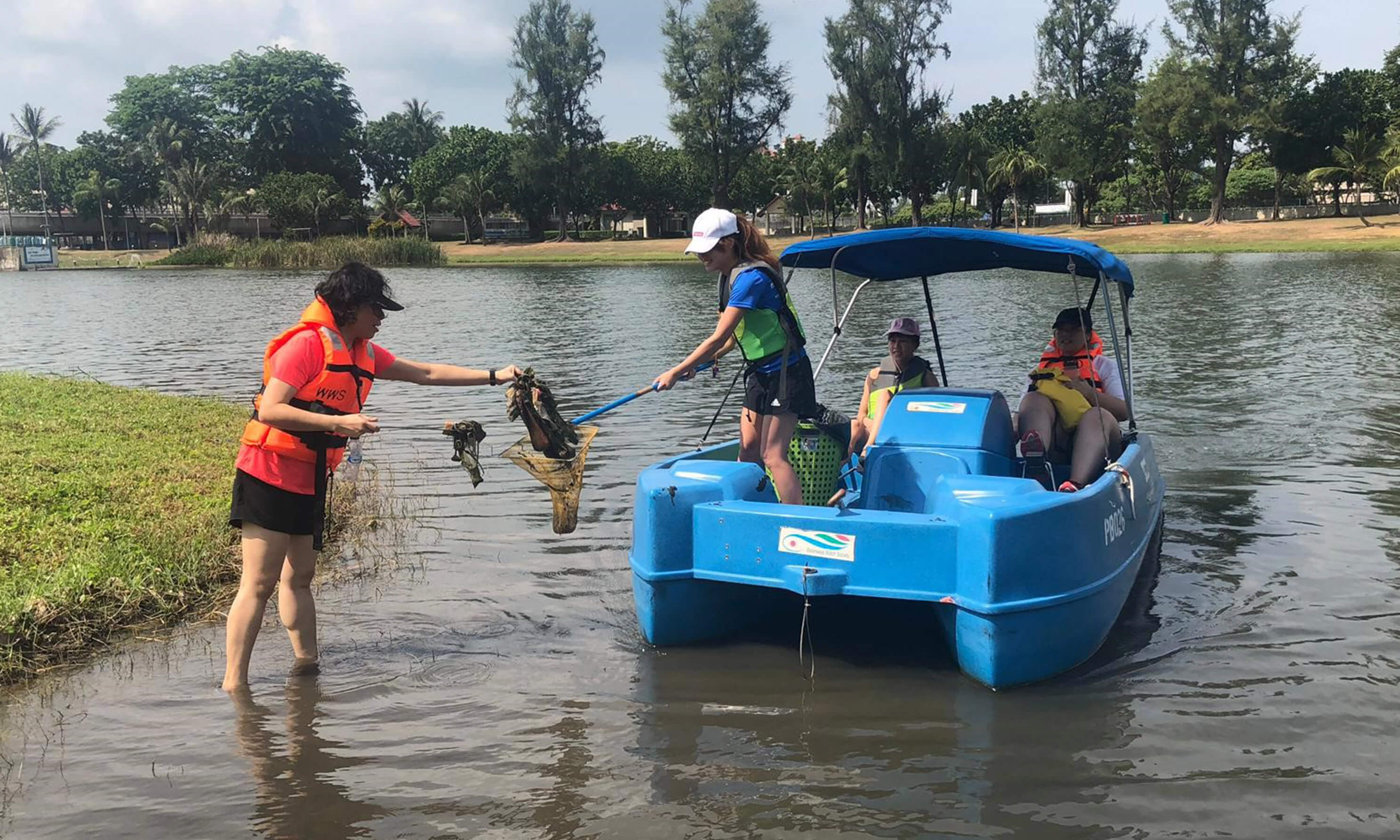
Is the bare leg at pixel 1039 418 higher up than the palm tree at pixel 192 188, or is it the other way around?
the palm tree at pixel 192 188

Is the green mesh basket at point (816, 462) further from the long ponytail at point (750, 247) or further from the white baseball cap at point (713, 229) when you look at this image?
the white baseball cap at point (713, 229)

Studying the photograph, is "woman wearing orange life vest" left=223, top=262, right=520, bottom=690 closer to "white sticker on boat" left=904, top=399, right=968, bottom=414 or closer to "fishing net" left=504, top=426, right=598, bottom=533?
"fishing net" left=504, top=426, right=598, bottom=533

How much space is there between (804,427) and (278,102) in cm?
9479

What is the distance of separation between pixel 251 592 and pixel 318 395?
35.3 inches

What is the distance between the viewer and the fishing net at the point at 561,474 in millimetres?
5508

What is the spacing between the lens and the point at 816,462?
6191mm

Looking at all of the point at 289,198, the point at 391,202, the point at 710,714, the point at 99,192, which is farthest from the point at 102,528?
the point at 99,192

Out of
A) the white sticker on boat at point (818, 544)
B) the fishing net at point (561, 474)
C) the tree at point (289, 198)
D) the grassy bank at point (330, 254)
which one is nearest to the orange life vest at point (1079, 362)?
the white sticker on boat at point (818, 544)

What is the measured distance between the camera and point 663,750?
14.9ft

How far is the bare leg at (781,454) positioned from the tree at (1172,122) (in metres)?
60.2

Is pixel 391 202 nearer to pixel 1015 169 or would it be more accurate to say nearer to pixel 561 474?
pixel 1015 169

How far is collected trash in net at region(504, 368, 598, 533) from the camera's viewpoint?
5465 mm

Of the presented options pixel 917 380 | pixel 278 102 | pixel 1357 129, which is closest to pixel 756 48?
pixel 1357 129

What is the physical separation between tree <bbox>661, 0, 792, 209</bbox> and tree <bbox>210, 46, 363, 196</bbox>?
35.5 meters
